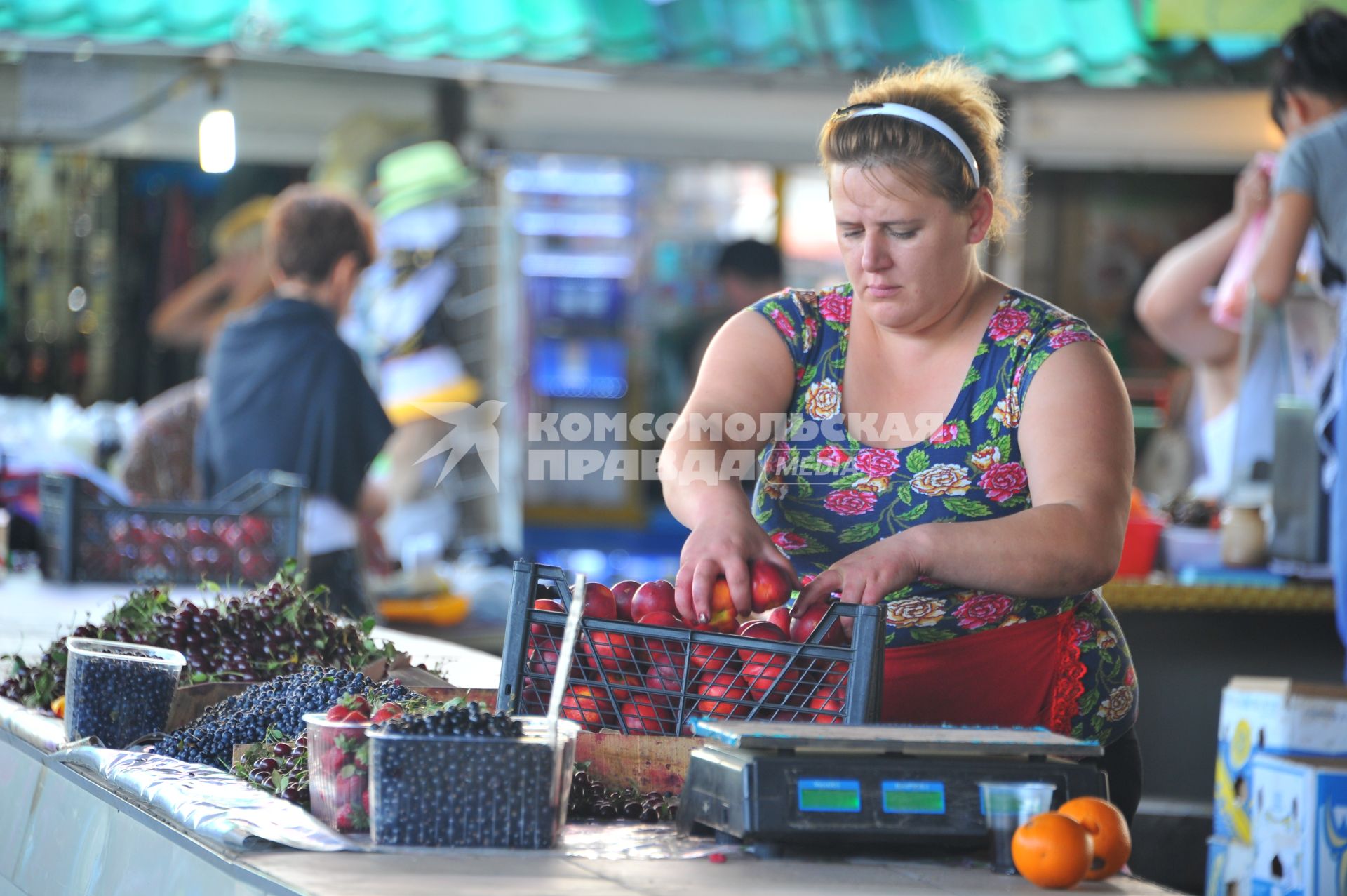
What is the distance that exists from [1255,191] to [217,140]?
12.7 feet

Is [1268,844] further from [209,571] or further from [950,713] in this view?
[209,571]

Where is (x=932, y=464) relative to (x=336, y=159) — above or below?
below

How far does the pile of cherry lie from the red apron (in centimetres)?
32

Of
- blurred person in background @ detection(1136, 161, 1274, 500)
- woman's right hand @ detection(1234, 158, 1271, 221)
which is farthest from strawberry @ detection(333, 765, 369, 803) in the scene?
woman's right hand @ detection(1234, 158, 1271, 221)

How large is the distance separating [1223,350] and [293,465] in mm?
2793

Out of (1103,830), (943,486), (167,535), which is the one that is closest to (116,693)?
(943,486)

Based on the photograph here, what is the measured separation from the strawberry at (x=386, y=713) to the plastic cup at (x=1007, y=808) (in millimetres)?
554

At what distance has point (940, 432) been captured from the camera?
1952 mm

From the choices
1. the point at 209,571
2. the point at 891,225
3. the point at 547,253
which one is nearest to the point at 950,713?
the point at 891,225

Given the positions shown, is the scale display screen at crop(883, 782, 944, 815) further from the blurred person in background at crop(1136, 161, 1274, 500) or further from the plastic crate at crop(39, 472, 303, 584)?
the blurred person in background at crop(1136, 161, 1274, 500)

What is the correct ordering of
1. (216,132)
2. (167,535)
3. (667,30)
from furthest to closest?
1. (216,132)
2. (667,30)
3. (167,535)

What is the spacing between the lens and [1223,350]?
4551 mm

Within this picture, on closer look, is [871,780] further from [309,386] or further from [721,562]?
[309,386]

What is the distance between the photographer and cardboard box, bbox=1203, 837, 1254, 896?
310 centimetres
